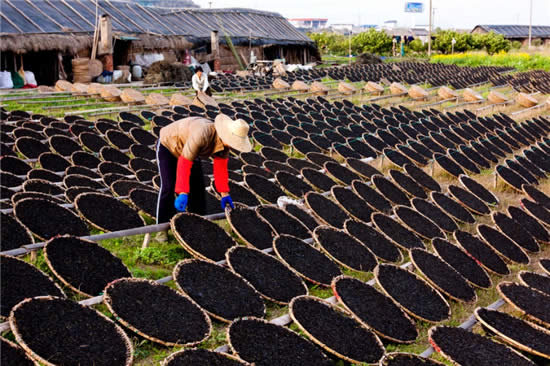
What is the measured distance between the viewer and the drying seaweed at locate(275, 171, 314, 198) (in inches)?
284

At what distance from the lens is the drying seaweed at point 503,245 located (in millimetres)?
5980

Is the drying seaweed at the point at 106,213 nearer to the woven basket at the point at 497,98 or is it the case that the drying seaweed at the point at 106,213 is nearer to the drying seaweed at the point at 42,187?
the drying seaweed at the point at 42,187

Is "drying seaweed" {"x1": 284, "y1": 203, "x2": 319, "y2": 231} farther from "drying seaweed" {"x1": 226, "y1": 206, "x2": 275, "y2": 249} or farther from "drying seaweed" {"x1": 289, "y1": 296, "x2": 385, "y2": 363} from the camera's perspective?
"drying seaweed" {"x1": 289, "y1": 296, "x2": 385, "y2": 363}

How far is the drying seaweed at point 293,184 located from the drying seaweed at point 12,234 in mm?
3481

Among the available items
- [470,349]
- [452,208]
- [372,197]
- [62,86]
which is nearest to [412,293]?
[470,349]

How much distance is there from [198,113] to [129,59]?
40.2ft

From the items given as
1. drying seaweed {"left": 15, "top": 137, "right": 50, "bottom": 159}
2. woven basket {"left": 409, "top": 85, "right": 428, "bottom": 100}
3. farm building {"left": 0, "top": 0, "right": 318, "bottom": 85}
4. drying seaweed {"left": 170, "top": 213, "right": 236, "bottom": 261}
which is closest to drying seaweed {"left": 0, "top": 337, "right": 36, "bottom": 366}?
drying seaweed {"left": 170, "top": 213, "right": 236, "bottom": 261}

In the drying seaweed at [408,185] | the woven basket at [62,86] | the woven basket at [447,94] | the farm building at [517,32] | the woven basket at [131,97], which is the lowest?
the drying seaweed at [408,185]

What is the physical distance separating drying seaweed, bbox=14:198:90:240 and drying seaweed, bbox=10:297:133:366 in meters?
1.39

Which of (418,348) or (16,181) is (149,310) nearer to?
(418,348)

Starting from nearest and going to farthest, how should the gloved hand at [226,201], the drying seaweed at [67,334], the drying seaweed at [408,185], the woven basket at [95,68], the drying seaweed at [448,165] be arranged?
the drying seaweed at [67,334] → the gloved hand at [226,201] → the drying seaweed at [408,185] → the drying seaweed at [448,165] → the woven basket at [95,68]

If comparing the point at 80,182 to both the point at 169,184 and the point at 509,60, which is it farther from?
the point at 509,60

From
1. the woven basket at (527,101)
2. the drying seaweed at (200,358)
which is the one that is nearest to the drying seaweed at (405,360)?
the drying seaweed at (200,358)

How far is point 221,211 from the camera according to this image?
6051 millimetres
